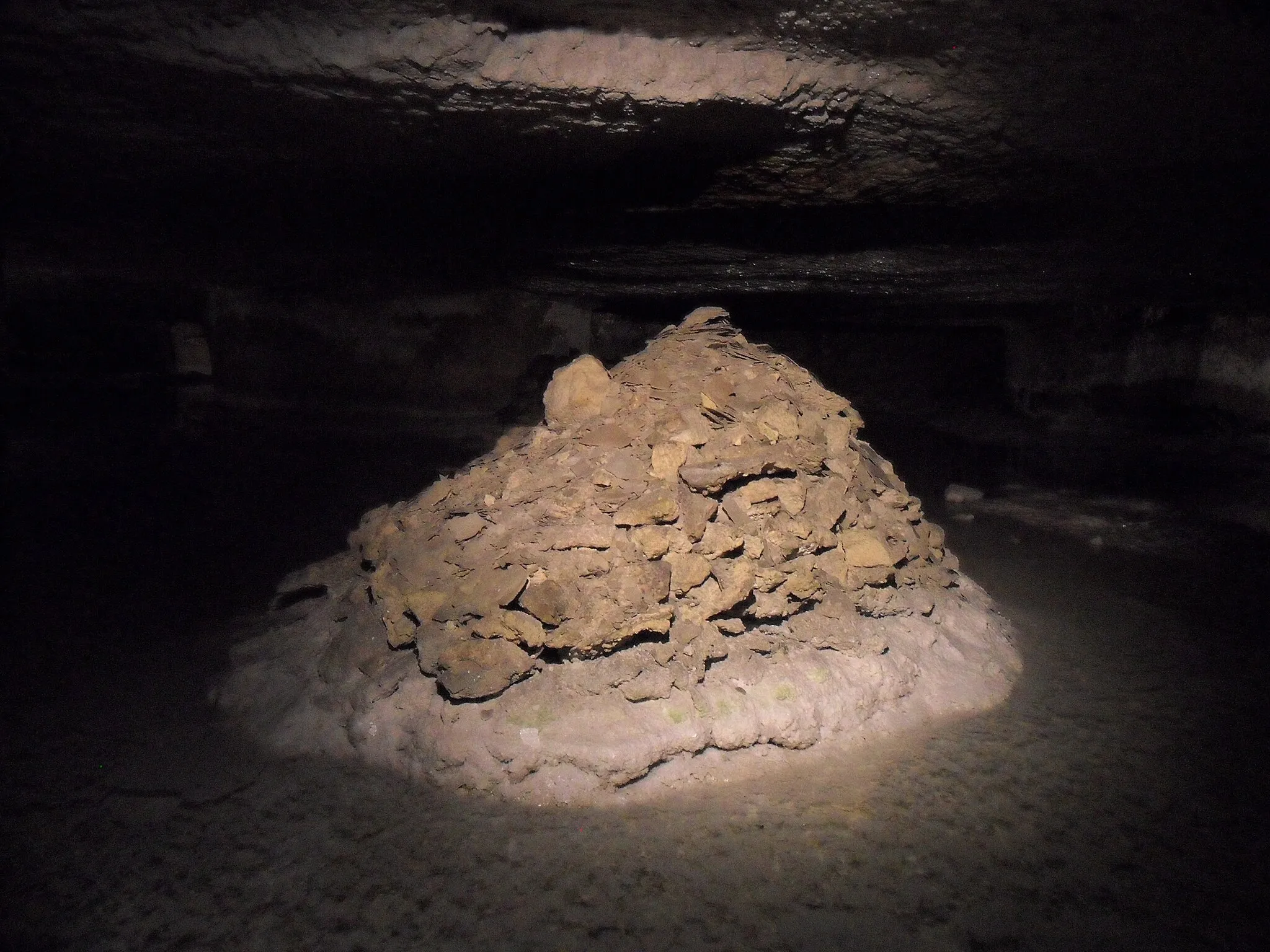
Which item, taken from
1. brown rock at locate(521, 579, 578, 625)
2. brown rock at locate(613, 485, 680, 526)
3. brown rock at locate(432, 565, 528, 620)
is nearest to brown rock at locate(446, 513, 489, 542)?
brown rock at locate(432, 565, 528, 620)

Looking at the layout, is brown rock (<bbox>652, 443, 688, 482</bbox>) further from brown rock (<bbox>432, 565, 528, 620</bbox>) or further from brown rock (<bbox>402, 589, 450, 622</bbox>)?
brown rock (<bbox>402, 589, 450, 622</bbox>)

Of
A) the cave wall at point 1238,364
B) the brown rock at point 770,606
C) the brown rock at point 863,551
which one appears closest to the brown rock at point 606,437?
the brown rock at point 770,606

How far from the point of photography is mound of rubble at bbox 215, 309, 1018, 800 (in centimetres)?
173

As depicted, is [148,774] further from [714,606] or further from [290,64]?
[290,64]

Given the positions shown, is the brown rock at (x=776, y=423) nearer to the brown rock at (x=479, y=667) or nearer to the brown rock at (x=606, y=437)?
the brown rock at (x=606, y=437)

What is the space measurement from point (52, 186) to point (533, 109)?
7.25 feet

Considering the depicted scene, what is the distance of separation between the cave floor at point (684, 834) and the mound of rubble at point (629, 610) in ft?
0.36

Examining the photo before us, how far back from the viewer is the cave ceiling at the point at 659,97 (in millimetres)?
1697

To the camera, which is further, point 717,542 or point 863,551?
point 863,551

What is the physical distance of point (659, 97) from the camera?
196cm

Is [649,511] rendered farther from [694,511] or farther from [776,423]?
[776,423]

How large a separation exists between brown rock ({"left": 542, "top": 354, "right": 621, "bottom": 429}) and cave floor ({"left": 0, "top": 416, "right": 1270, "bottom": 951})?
38.4 inches

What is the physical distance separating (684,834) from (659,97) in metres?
1.76

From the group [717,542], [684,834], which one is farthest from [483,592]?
[684,834]
